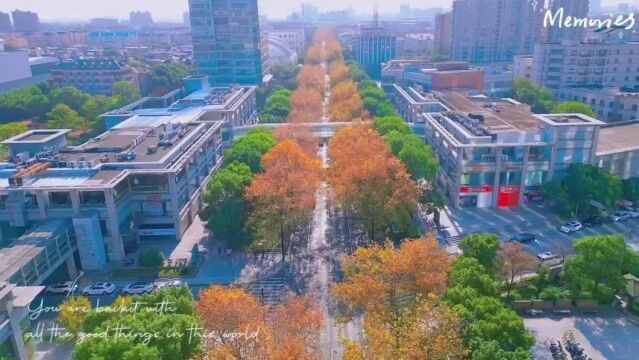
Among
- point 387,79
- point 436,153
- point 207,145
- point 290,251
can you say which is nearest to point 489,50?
point 387,79

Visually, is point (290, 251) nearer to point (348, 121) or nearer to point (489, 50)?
point (348, 121)

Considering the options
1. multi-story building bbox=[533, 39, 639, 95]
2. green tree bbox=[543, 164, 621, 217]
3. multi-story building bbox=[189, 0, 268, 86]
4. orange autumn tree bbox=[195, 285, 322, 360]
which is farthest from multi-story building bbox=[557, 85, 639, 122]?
orange autumn tree bbox=[195, 285, 322, 360]

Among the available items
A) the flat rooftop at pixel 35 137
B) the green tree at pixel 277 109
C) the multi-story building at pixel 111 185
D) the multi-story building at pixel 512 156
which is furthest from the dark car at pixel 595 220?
the flat rooftop at pixel 35 137

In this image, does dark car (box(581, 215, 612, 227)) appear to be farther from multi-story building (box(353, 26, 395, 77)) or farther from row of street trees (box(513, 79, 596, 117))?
multi-story building (box(353, 26, 395, 77))

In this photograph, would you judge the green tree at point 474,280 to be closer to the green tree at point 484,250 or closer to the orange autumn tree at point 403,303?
the orange autumn tree at point 403,303

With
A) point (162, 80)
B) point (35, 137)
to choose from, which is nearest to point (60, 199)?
point (35, 137)

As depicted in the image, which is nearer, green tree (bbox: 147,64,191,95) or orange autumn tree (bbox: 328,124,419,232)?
orange autumn tree (bbox: 328,124,419,232)
